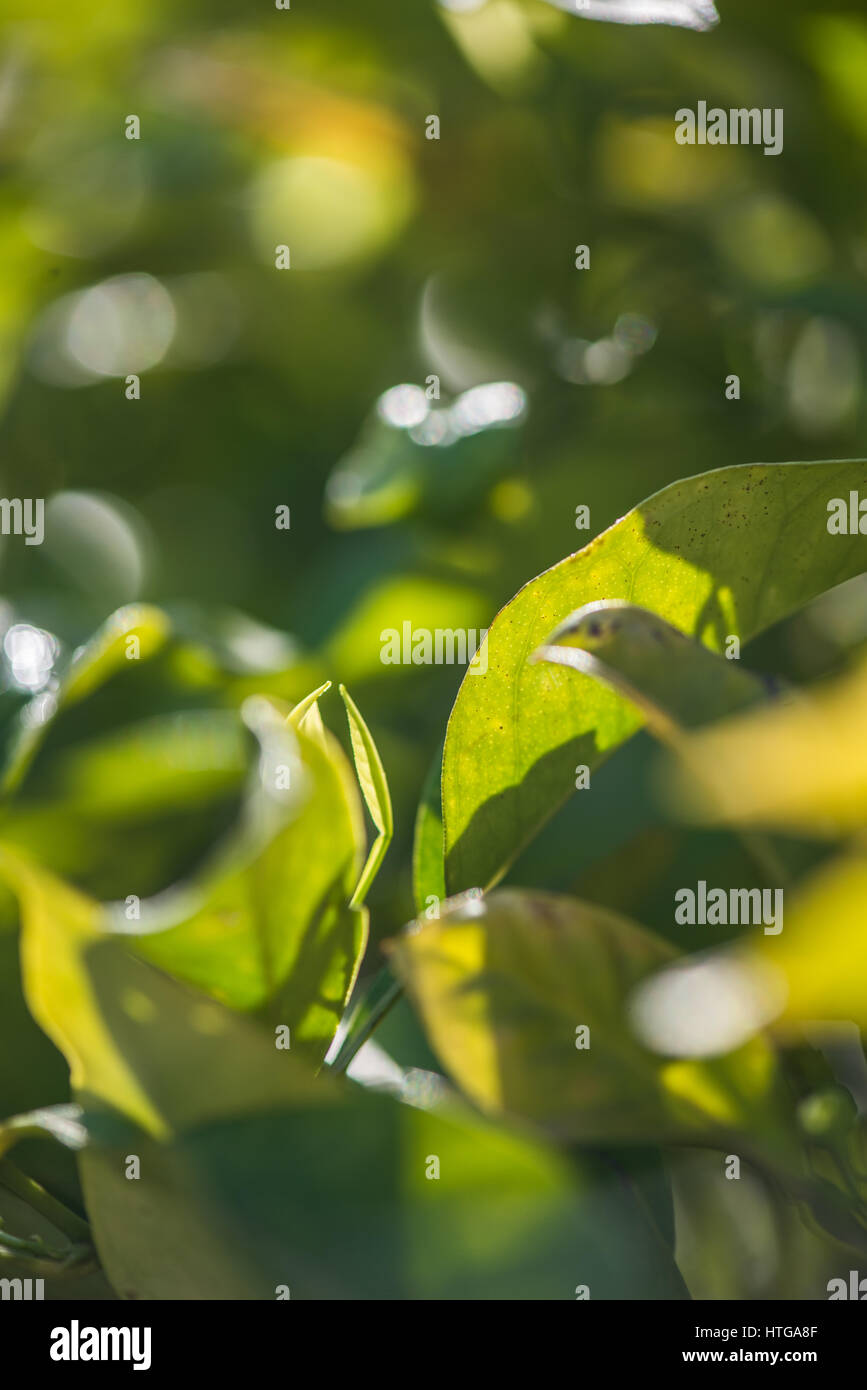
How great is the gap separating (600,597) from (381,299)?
66cm

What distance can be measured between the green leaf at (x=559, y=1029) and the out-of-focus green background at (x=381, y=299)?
276 mm

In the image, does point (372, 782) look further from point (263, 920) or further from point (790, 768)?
point (790, 768)

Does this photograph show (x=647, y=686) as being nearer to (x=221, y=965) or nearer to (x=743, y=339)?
(x=221, y=965)

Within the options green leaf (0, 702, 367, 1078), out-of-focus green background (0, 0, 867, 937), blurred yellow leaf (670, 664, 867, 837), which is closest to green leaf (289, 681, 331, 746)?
green leaf (0, 702, 367, 1078)

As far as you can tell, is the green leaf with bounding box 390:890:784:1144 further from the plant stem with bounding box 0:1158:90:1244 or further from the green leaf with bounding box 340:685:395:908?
the plant stem with bounding box 0:1158:90:1244

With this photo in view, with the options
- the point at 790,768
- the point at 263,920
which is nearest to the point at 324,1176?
the point at 263,920

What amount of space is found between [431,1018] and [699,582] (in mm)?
174

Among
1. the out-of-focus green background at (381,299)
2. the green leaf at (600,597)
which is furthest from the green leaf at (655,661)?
the out-of-focus green background at (381,299)

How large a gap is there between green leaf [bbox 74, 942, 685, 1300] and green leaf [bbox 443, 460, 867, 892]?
107 mm

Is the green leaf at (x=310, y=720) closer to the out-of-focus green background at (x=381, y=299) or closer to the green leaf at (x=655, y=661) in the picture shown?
the green leaf at (x=655, y=661)

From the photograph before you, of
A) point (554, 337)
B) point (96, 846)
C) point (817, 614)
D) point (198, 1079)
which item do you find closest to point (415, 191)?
point (554, 337)

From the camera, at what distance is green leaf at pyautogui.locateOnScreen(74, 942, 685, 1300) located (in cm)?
30
